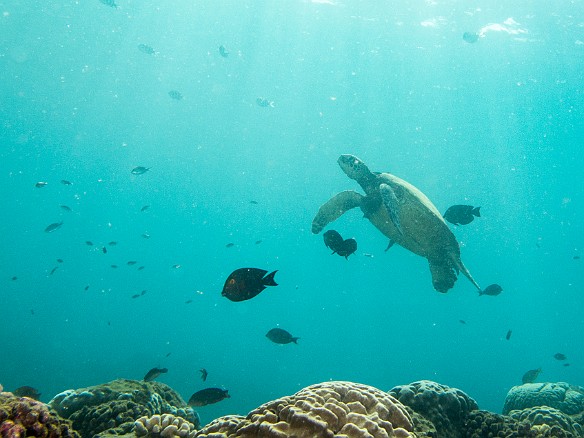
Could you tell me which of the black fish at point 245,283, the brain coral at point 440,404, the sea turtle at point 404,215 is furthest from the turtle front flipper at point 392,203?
the black fish at point 245,283

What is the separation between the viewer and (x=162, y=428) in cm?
425

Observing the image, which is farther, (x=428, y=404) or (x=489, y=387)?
(x=489, y=387)

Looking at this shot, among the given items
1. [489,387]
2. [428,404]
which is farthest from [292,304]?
[428,404]

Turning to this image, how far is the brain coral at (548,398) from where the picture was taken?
28.6 feet

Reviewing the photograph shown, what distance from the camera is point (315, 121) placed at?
64062mm

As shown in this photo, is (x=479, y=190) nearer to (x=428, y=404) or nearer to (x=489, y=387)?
(x=489, y=387)

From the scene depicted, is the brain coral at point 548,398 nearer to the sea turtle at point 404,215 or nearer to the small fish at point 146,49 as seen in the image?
the sea turtle at point 404,215

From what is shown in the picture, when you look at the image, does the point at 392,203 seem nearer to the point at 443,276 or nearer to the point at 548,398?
the point at 443,276

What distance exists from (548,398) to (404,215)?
5.41 metres

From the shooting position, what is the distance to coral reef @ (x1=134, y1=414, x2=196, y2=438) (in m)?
4.17

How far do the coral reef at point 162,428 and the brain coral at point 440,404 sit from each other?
3.09 metres

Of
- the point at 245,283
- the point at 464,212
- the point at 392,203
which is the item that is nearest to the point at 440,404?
the point at 245,283

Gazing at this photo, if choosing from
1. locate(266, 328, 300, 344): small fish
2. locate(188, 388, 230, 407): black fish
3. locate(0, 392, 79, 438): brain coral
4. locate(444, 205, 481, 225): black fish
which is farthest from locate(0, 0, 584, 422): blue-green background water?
locate(0, 392, 79, 438): brain coral

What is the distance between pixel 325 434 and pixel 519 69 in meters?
42.9
